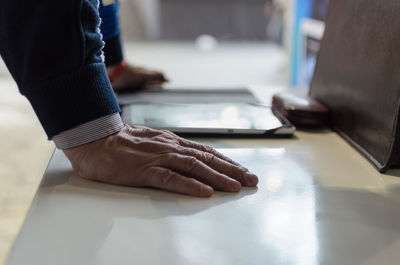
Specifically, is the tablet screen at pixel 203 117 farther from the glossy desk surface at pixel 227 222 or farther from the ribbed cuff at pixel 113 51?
the ribbed cuff at pixel 113 51

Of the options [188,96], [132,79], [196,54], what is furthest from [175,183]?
[196,54]

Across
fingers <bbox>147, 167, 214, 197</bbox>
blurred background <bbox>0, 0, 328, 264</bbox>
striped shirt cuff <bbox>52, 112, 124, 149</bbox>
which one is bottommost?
blurred background <bbox>0, 0, 328, 264</bbox>

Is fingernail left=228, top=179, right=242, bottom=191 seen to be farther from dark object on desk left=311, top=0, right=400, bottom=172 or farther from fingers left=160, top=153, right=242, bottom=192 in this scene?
dark object on desk left=311, top=0, right=400, bottom=172

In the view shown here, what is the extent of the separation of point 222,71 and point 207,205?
9.33ft

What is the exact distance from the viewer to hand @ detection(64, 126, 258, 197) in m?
0.50

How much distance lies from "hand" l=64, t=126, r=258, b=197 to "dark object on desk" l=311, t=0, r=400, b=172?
195 mm

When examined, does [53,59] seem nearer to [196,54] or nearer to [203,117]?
[203,117]

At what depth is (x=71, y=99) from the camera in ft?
1.68

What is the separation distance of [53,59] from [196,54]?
3.73m

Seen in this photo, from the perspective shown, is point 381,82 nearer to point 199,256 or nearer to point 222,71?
point 199,256

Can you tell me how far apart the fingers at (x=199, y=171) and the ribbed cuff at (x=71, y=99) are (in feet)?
0.32

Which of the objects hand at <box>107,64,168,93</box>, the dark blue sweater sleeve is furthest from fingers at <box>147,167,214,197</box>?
hand at <box>107,64,168,93</box>

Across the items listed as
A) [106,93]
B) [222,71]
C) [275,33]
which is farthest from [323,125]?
[275,33]

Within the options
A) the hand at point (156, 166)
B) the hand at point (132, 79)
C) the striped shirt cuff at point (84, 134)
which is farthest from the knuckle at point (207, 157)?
the hand at point (132, 79)
